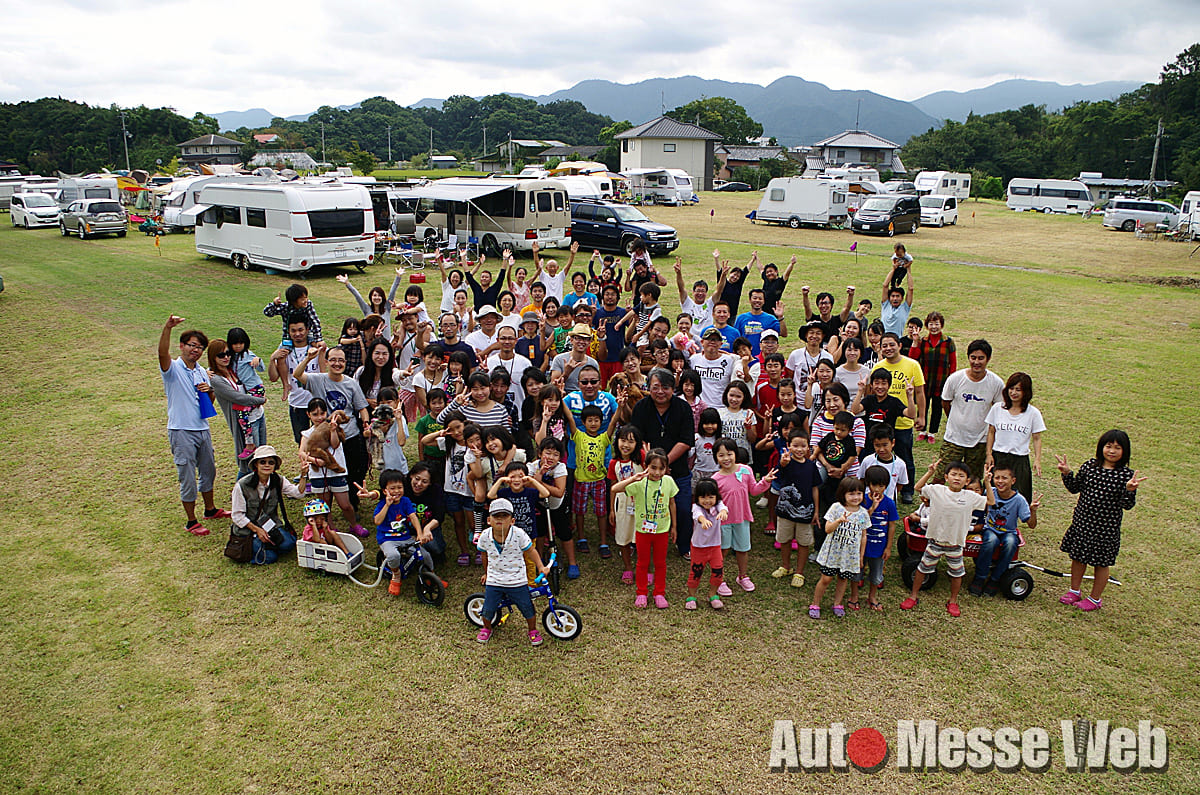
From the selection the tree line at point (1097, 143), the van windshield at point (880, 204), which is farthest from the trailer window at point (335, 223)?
the tree line at point (1097, 143)

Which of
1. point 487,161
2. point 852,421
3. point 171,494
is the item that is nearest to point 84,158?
point 487,161

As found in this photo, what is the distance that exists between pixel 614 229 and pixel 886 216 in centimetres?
1329

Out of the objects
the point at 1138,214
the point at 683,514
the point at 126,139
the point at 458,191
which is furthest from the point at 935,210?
the point at 126,139

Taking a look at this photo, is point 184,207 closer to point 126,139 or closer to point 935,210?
point 935,210

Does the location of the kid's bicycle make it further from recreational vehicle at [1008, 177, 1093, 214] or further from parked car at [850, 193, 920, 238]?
recreational vehicle at [1008, 177, 1093, 214]

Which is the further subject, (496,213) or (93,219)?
(93,219)

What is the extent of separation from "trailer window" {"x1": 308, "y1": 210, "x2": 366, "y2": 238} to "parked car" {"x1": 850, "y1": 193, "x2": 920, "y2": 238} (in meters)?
20.6

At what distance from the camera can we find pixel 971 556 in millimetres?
5641

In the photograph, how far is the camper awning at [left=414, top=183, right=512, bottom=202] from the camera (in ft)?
71.8

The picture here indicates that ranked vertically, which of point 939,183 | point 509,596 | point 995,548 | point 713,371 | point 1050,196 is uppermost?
point 939,183

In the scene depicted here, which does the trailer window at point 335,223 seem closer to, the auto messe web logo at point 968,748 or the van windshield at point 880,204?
the auto messe web logo at point 968,748

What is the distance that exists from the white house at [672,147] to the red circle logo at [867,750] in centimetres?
6053

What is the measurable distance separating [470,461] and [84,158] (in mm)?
87124

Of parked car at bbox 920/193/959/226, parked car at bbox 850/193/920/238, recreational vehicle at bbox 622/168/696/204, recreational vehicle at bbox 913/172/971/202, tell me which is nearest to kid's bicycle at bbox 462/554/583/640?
parked car at bbox 850/193/920/238
